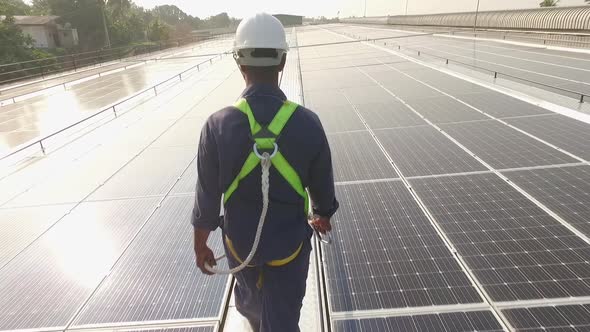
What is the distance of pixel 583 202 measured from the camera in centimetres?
481

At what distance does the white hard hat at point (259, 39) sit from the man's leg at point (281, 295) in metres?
1.45

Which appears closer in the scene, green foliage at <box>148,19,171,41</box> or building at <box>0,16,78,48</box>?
building at <box>0,16,78,48</box>

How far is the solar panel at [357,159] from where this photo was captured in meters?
6.26

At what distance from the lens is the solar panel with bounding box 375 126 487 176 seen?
6238 millimetres

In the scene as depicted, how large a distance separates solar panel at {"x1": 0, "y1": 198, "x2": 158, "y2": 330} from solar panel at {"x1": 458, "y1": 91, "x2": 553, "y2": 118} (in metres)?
8.64

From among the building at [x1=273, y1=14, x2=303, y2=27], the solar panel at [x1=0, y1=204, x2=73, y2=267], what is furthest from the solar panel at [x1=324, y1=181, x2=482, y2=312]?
the building at [x1=273, y1=14, x2=303, y2=27]

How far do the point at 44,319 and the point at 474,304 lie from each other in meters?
4.43

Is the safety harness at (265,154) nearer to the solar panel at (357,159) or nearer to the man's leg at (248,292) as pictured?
the man's leg at (248,292)

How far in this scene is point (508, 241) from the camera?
421 centimetres

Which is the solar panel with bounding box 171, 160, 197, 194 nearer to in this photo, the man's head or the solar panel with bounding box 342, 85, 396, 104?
the man's head

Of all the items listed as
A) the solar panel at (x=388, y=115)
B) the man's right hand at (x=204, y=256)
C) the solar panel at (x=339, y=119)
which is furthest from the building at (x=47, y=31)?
the man's right hand at (x=204, y=256)

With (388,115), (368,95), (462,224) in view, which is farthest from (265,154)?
(368,95)

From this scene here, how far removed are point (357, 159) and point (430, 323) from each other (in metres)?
4.08

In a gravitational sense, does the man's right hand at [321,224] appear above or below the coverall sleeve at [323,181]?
below
